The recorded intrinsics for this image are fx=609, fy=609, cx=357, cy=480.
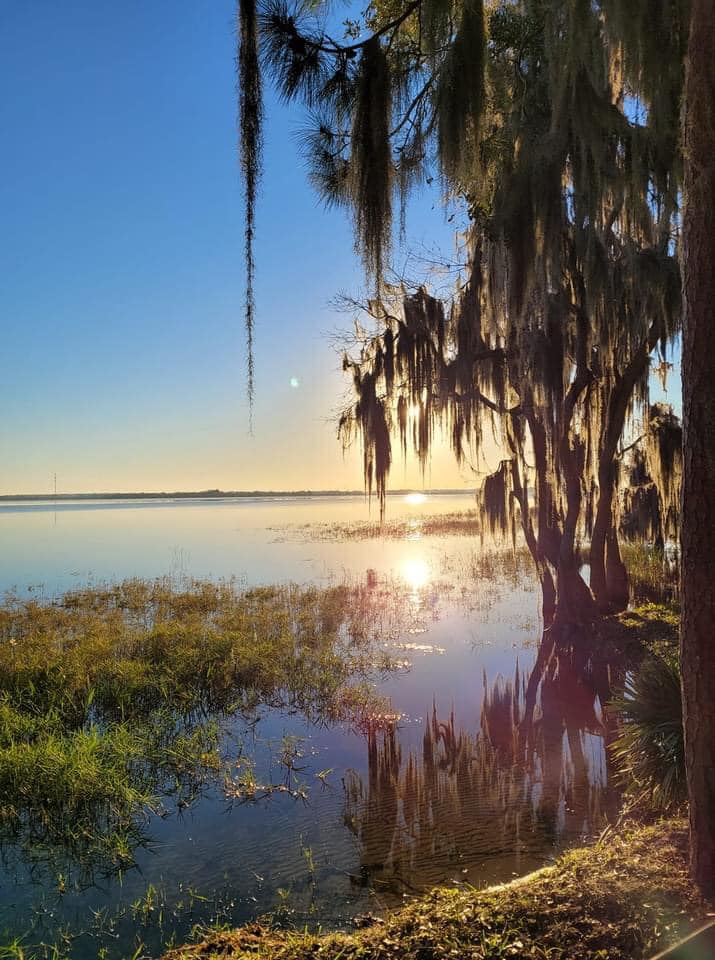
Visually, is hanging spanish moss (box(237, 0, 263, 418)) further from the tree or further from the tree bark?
the tree bark

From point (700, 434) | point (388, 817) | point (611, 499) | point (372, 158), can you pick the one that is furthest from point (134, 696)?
point (611, 499)

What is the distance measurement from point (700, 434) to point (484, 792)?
408 centimetres

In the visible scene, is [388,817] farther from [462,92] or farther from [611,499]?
[611,499]

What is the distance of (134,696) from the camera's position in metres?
8.32

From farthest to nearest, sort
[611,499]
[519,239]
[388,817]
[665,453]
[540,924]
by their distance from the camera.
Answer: [665,453], [611,499], [519,239], [388,817], [540,924]

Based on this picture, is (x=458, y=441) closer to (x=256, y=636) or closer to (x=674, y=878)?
(x=256, y=636)

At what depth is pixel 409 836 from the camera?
5.03 m

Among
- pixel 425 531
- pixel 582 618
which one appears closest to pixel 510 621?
pixel 582 618

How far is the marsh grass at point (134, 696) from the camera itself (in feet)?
17.4

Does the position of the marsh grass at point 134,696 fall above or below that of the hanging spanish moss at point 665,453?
below

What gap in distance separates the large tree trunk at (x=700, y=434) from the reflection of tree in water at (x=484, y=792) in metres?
1.73

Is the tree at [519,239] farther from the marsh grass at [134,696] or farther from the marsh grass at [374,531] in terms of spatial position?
the marsh grass at [374,531]

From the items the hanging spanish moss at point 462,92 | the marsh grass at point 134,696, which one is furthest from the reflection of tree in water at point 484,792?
Result: the hanging spanish moss at point 462,92

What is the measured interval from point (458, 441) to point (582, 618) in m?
4.17
